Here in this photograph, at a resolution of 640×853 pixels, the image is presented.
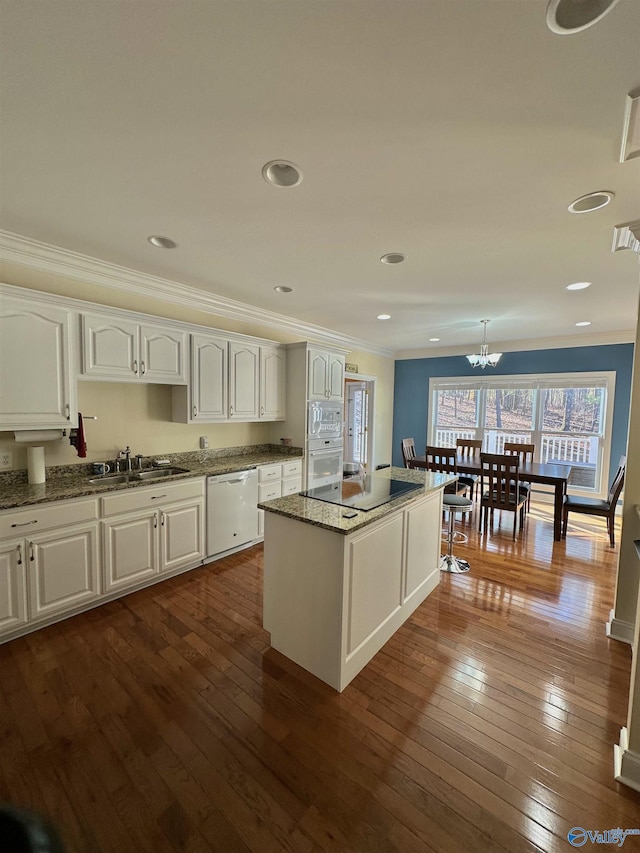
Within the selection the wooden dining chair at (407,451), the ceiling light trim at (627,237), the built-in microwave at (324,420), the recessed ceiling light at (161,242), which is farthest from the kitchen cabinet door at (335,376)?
the ceiling light trim at (627,237)

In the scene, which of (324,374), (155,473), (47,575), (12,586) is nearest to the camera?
(12,586)

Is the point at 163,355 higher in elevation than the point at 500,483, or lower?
higher

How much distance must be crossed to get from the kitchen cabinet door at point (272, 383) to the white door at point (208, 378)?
529mm

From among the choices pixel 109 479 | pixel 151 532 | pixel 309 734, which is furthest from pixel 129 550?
pixel 309 734

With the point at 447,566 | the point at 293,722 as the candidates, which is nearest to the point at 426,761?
the point at 293,722

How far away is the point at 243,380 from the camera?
12.8ft

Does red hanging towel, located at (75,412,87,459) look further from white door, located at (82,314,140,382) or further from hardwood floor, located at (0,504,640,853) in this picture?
→ hardwood floor, located at (0,504,640,853)

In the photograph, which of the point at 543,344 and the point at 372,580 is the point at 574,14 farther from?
the point at 543,344

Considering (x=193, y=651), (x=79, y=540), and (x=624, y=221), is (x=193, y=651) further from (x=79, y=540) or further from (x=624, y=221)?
(x=624, y=221)

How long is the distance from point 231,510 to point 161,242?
94.3 inches

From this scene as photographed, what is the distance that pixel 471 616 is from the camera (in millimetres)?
2621

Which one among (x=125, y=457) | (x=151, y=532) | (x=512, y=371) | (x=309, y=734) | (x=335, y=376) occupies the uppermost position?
(x=512, y=371)

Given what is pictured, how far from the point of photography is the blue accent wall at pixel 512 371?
5117 mm

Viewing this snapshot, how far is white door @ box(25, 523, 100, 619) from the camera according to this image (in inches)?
90.5
